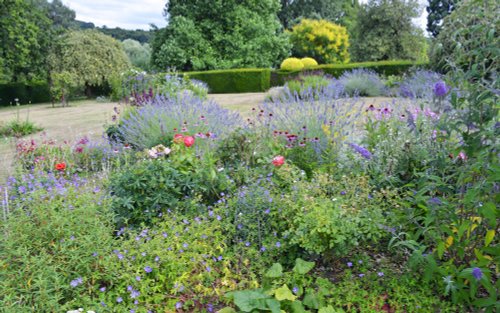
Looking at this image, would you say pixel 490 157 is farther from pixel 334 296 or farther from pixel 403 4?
pixel 403 4

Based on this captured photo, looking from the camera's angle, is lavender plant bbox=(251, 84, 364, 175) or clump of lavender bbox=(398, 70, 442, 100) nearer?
lavender plant bbox=(251, 84, 364, 175)

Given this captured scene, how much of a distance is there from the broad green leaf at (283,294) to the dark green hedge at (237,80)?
54.9 ft

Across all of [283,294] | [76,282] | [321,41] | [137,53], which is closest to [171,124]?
[76,282]

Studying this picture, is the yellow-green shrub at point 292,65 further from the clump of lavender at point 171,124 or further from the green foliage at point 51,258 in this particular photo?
the green foliage at point 51,258

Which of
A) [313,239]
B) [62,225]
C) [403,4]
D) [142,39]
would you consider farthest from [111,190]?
[142,39]

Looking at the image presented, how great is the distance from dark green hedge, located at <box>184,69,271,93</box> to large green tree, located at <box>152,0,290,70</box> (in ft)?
Result: 11.7

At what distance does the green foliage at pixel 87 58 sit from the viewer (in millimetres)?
21909

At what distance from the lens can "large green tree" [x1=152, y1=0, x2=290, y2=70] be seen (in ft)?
74.3

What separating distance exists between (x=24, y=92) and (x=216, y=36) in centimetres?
1134

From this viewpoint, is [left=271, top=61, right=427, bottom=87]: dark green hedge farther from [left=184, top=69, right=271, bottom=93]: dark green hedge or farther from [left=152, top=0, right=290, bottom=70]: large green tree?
[left=152, top=0, right=290, bottom=70]: large green tree

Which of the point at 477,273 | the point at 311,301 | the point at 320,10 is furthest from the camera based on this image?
the point at 320,10

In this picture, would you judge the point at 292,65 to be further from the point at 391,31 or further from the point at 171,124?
the point at 171,124

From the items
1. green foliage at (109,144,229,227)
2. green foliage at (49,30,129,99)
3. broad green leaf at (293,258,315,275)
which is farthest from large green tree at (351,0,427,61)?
broad green leaf at (293,258,315,275)

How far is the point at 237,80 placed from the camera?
741 inches
